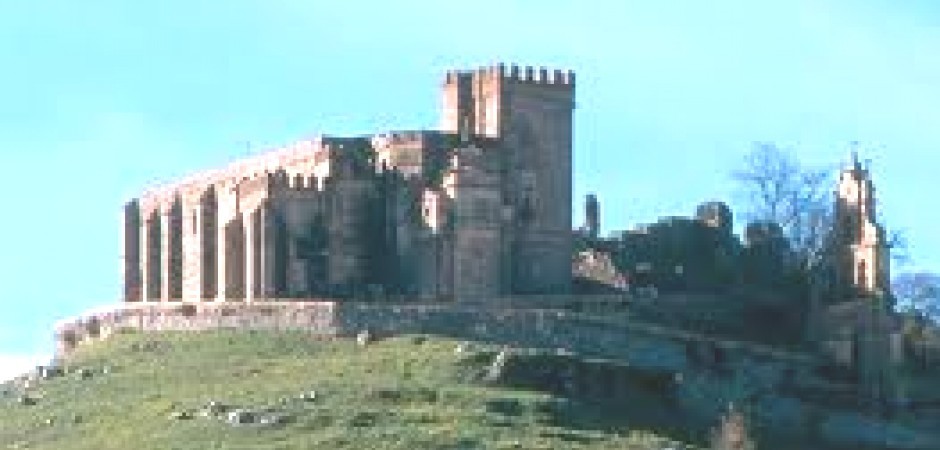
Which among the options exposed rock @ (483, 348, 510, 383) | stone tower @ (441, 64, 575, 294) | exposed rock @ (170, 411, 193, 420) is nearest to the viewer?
exposed rock @ (170, 411, 193, 420)

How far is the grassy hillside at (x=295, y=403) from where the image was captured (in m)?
83.6

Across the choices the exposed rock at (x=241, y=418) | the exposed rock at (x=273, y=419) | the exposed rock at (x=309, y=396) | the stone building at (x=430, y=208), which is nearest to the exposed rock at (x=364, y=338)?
the stone building at (x=430, y=208)

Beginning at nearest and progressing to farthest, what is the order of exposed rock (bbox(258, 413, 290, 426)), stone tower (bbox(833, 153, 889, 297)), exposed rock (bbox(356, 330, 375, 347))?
1. exposed rock (bbox(258, 413, 290, 426))
2. exposed rock (bbox(356, 330, 375, 347))
3. stone tower (bbox(833, 153, 889, 297))

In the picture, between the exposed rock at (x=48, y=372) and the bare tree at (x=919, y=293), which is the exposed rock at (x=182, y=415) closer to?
the exposed rock at (x=48, y=372)

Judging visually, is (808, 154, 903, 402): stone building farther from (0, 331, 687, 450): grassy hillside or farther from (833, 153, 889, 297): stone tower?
(0, 331, 687, 450): grassy hillside

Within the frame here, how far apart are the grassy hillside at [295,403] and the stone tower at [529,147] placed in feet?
30.8

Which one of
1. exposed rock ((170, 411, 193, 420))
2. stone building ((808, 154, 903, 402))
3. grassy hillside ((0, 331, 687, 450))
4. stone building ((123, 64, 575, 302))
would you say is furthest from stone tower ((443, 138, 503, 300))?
exposed rock ((170, 411, 193, 420))

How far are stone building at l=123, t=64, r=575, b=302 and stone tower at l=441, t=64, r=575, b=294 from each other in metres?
0.03

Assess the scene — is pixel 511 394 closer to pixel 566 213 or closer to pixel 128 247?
pixel 566 213

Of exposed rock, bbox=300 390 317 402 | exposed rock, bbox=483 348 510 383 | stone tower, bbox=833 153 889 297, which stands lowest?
exposed rock, bbox=300 390 317 402

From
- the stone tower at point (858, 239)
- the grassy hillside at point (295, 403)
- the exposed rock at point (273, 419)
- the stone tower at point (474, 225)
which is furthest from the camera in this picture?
the stone tower at point (858, 239)

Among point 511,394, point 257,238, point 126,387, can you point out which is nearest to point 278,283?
point 257,238

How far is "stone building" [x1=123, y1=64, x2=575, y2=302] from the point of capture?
9869 cm

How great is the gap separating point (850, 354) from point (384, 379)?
18932 millimetres
